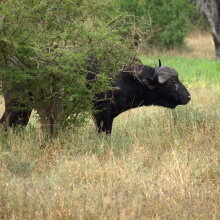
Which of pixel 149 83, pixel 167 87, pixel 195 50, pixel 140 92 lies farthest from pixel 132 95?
pixel 195 50

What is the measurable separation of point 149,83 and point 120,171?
2917mm

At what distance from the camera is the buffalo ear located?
8.00m

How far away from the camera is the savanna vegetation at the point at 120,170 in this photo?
4.44m

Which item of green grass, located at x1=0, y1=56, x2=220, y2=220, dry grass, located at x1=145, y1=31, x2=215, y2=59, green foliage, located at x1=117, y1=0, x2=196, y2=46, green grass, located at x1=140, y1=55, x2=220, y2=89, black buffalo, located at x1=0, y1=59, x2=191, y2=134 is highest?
green foliage, located at x1=117, y1=0, x2=196, y2=46

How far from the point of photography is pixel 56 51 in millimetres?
6254

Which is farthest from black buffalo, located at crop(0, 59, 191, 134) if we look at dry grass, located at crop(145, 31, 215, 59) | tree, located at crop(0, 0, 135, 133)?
dry grass, located at crop(145, 31, 215, 59)

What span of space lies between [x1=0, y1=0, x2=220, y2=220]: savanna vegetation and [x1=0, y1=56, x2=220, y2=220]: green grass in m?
0.01

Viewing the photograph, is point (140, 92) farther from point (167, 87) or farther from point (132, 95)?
point (167, 87)

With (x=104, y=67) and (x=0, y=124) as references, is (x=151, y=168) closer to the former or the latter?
(x=104, y=67)

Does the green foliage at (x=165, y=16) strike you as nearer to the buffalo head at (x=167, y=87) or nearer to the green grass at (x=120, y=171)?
the green grass at (x=120, y=171)

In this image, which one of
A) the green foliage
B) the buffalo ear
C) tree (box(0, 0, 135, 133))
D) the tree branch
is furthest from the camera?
the green foliage

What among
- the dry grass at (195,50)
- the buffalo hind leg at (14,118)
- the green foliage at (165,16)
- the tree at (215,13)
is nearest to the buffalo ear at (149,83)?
the buffalo hind leg at (14,118)

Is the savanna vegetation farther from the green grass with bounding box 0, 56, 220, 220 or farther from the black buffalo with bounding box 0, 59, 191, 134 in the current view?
the black buffalo with bounding box 0, 59, 191, 134

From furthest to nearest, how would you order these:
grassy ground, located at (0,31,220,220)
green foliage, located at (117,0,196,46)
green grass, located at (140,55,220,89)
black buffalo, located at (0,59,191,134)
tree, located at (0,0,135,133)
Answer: green foliage, located at (117,0,196,46) < green grass, located at (140,55,220,89) < black buffalo, located at (0,59,191,134) < tree, located at (0,0,135,133) < grassy ground, located at (0,31,220,220)
